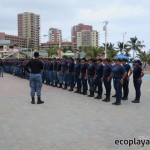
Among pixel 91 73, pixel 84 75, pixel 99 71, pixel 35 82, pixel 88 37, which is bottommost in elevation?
pixel 35 82

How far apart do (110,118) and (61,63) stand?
8.08 meters

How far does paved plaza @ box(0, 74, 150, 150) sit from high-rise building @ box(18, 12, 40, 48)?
366 feet

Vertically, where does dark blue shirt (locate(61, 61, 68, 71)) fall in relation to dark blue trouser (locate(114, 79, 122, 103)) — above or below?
above

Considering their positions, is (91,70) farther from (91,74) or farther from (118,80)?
(118,80)

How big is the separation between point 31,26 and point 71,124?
4763 inches

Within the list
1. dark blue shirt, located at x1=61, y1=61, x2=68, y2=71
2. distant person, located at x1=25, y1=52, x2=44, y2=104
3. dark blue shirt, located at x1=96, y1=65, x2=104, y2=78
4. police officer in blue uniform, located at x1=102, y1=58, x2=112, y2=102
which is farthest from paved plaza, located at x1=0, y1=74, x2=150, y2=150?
dark blue shirt, located at x1=61, y1=61, x2=68, y2=71

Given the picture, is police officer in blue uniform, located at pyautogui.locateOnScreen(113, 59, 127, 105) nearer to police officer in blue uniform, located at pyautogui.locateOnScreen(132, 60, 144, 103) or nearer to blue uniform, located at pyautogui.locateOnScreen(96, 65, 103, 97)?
police officer in blue uniform, located at pyautogui.locateOnScreen(132, 60, 144, 103)

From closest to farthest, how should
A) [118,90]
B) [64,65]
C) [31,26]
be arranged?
[118,90] < [64,65] < [31,26]

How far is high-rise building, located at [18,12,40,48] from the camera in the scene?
122m

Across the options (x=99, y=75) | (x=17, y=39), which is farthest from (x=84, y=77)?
(x=17, y=39)

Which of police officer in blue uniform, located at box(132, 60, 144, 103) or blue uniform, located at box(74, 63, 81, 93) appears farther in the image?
blue uniform, located at box(74, 63, 81, 93)

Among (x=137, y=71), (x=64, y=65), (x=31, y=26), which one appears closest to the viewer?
(x=137, y=71)

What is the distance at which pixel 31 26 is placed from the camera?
12525 cm

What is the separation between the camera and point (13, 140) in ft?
19.5
